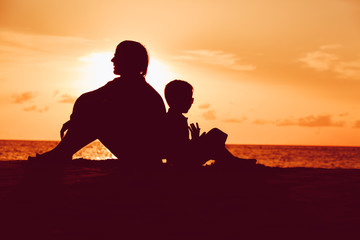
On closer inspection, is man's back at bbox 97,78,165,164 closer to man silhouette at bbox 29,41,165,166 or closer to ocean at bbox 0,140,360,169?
man silhouette at bbox 29,41,165,166

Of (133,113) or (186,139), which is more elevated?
(133,113)

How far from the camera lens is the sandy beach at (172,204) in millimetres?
3908

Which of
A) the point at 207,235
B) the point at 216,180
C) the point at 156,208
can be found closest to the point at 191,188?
the point at 216,180

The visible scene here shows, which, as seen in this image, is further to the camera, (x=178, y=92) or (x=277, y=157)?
(x=277, y=157)

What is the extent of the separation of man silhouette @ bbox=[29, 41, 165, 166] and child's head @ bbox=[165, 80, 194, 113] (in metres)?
→ 0.28

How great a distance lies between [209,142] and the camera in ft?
18.3

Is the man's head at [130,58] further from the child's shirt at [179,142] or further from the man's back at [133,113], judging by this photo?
the child's shirt at [179,142]

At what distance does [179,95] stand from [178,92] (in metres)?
0.04

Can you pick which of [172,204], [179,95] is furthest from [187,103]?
[172,204]

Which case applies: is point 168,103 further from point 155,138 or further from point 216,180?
point 216,180

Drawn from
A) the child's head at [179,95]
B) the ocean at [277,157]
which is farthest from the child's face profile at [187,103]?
the ocean at [277,157]

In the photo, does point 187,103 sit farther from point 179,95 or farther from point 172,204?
point 172,204

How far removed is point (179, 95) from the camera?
5.71 metres

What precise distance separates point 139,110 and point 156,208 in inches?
54.9
